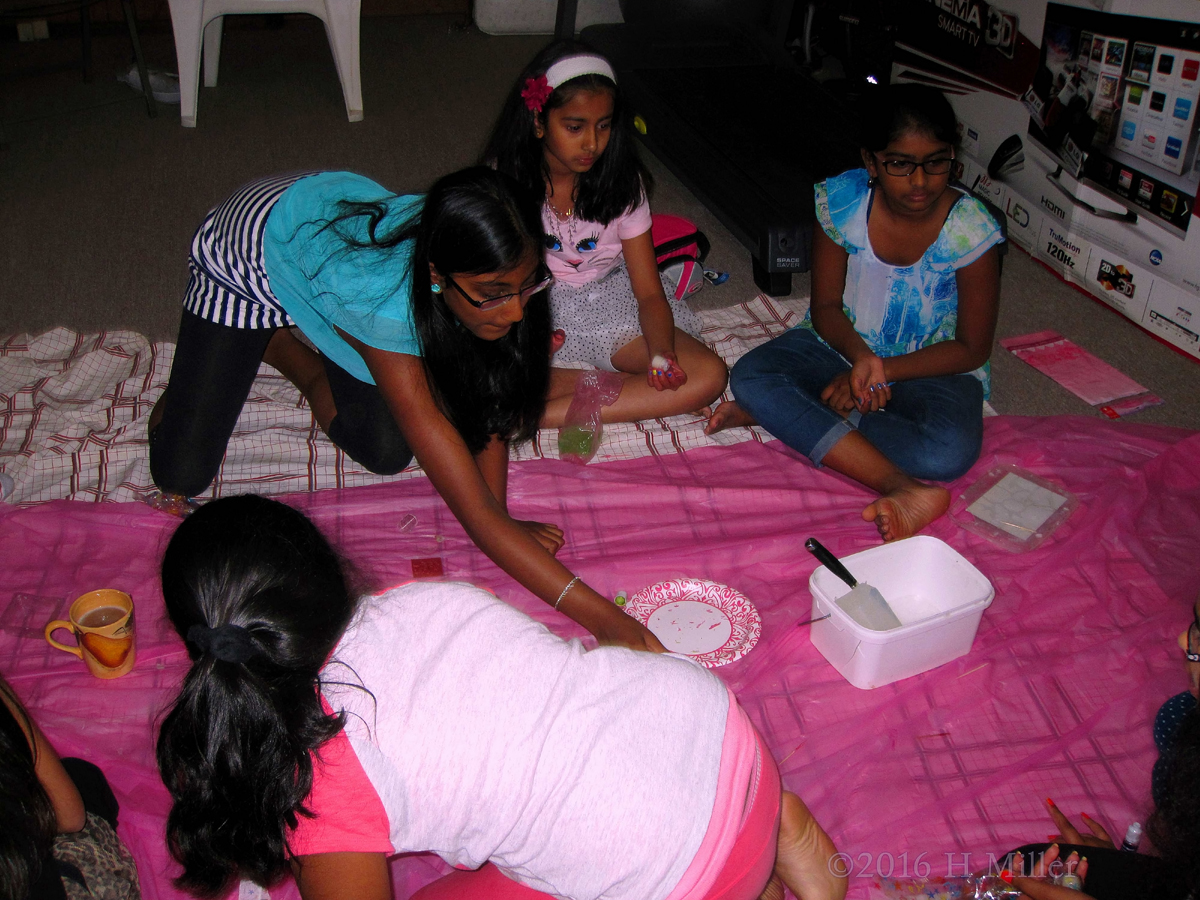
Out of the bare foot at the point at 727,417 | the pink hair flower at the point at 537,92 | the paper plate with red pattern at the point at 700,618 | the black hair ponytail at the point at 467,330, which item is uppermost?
the pink hair flower at the point at 537,92

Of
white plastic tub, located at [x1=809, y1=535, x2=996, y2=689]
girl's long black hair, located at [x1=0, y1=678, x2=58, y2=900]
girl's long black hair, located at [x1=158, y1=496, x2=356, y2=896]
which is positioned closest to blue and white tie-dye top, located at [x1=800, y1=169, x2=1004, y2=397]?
white plastic tub, located at [x1=809, y1=535, x2=996, y2=689]

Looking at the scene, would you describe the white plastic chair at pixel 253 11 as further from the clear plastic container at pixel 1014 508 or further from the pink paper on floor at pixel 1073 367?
the clear plastic container at pixel 1014 508

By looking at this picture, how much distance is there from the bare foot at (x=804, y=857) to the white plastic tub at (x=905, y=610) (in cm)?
35

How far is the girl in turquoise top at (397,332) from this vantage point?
1377 mm

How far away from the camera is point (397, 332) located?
4.91 ft

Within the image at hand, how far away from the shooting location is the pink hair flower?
1852mm

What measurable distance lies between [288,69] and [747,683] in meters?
4.05

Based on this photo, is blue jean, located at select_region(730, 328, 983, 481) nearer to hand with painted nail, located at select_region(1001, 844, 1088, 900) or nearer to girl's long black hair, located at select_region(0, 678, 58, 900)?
hand with painted nail, located at select_region(1001, 844, 1088, 900)

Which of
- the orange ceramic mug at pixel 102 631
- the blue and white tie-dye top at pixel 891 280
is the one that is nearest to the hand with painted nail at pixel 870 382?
the blue and white tie-dye top at pixel 891 280

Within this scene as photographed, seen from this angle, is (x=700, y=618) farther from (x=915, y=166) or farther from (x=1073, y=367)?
(x=1073, y=367)

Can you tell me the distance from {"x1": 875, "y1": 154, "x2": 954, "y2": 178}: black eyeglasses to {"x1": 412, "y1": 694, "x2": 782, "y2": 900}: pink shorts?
1.16m

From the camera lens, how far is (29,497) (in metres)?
1.92

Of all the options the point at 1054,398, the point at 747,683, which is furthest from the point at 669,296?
the point at 747,683

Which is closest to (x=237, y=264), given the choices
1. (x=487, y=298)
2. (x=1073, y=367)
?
(x=487, y=298)
